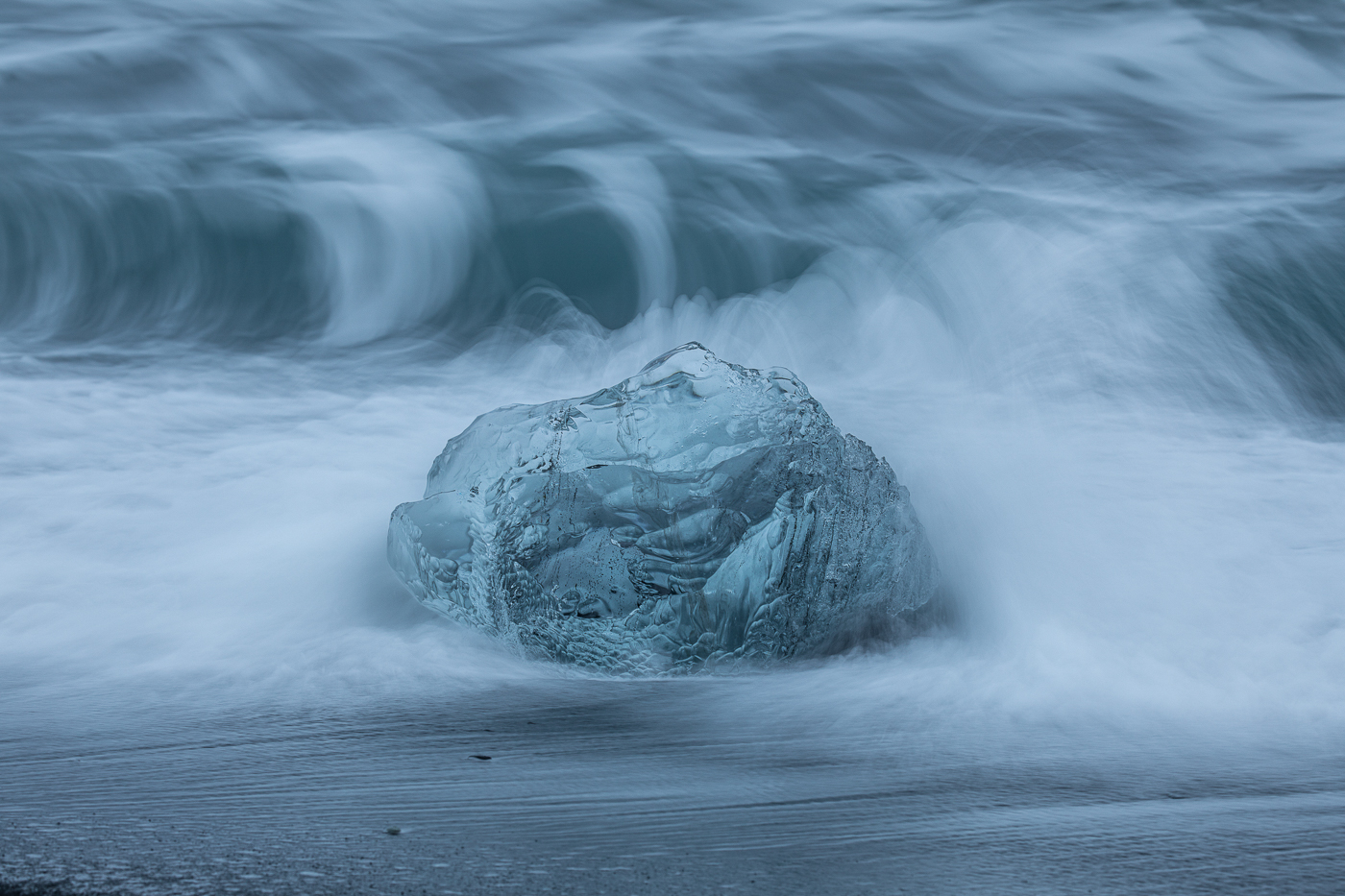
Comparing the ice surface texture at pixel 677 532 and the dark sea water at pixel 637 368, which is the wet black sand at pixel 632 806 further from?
the ice surface texture at pixel 677 532

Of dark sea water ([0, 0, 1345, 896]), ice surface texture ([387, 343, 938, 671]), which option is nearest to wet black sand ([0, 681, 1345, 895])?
dark sea water ([0, 0, 1345, 896])

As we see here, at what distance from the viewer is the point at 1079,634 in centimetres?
243

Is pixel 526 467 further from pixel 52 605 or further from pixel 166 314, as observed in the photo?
pixel 166 314

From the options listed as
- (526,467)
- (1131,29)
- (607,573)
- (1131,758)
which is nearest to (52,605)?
(526,467)

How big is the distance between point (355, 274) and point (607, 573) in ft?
10.8

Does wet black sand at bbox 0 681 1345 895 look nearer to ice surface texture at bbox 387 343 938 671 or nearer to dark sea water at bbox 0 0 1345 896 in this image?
dark sea water at bbox 0 0 1345 896

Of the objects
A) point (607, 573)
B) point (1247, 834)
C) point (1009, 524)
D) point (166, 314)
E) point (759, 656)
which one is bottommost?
point (1247, 834)

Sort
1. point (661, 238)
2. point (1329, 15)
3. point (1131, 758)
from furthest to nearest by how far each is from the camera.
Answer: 1. point (1329, 15)
2. point (661, 238)
3. point (1131, 758)

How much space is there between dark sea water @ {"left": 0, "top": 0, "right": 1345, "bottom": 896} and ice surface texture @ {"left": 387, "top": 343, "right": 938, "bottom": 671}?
4.0 inches

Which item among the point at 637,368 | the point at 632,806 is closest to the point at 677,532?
the point at 632,806

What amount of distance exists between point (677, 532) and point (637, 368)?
2070 mm

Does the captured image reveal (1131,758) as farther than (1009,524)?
No

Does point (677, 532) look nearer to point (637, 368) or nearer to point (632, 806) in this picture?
point (632, 806)

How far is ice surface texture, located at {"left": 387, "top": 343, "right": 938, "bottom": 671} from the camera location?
88.8 inches
